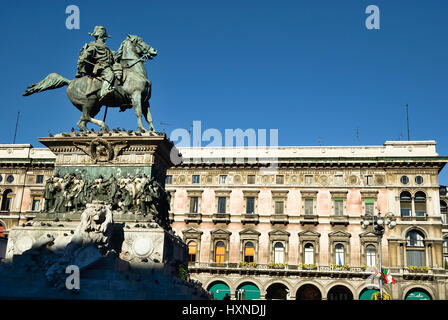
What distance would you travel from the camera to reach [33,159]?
47438mm

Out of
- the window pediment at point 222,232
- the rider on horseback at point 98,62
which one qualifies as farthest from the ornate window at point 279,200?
the rider on horseback at point 98,62

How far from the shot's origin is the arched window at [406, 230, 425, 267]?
41625 mm

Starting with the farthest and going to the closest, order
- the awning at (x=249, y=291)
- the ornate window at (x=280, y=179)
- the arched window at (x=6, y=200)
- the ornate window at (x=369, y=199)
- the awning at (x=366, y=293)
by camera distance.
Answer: the arched window at (x=6, y=200)
the ornate window at (x=280, y=179)
the ornate window at (x=369, y=199)
the awning at (x=249, y=291)
the awning at (x=366, y=293)

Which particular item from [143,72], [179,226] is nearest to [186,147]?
[179,226]

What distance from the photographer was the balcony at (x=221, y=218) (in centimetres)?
4469

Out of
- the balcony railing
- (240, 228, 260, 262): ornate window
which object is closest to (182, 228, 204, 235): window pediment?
the balcony railing

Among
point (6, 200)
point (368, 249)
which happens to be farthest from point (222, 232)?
point (6, 200)

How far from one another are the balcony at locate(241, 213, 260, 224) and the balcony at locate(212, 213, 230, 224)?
4.50 ft

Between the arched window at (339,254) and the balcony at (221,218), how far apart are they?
9877 millimetres

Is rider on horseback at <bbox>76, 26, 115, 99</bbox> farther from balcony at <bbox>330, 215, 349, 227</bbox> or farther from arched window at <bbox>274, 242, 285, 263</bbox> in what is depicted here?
balcony at <bbox>330, 215, 349, 227</bbox>

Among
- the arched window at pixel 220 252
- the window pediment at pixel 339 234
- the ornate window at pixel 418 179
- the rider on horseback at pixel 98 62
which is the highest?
the ornate window at pixel 418 179

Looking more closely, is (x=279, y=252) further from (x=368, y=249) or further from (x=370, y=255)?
(x=370, y=255)

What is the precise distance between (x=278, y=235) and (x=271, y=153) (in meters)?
8.08

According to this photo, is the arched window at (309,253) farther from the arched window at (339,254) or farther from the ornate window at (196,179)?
the ornate window at (196,179)
